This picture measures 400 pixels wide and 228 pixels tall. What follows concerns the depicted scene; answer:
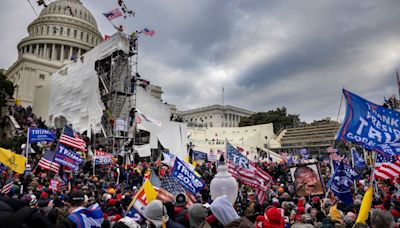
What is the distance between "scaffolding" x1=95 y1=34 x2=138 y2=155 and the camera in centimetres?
3069

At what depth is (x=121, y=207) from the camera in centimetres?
687

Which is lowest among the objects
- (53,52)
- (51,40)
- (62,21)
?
(53,52)

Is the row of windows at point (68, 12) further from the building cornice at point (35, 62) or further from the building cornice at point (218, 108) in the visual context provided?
Result: the building cornice at point (218, 108)

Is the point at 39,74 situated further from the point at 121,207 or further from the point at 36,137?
the point at 121,207

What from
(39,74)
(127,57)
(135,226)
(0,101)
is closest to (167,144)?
(127,57)

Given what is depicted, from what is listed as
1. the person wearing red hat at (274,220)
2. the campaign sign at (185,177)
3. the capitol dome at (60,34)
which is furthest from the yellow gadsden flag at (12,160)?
the capitol dome at (60,34)

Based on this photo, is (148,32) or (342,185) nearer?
(342,185)

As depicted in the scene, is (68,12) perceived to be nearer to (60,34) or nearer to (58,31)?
(58,31)

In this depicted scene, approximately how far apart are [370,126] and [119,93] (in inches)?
1108

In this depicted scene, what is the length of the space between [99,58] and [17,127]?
11039 mm

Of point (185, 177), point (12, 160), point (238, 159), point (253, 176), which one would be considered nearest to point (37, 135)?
Answer: point (12, 160)

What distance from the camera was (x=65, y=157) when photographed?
9.52 meters

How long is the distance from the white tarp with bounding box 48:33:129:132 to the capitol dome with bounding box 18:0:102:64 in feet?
88.5

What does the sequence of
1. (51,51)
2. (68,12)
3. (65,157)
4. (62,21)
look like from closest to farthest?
(65,157) < (51,51) < (62,21) < (68,12)
